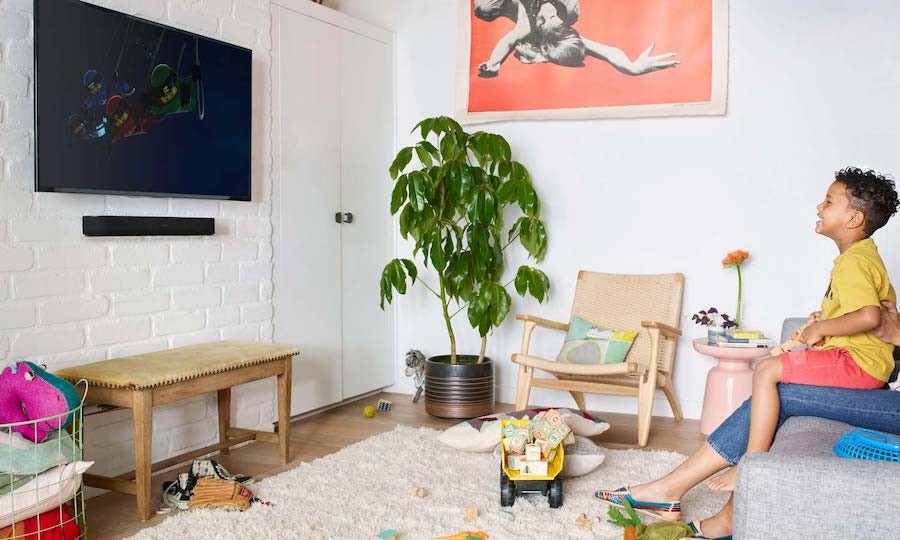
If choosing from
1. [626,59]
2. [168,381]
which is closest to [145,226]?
[168,381]

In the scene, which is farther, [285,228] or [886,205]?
[285,228]

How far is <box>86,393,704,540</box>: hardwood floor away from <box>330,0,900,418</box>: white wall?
1.24ft

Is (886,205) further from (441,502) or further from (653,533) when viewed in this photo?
(441,502)

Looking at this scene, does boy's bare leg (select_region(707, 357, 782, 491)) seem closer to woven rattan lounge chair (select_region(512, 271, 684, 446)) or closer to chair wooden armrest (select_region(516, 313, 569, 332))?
woven rattan lounge chair (select_region(512, 271, 684, 446))

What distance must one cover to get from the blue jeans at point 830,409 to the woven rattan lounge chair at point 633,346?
1.19 meters

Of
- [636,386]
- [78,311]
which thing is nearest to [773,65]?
[636,386]

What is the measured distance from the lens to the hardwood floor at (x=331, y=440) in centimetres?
271

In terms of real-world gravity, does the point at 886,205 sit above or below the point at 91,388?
above

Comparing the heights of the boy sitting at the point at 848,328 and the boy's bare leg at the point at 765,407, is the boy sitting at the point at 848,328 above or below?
above

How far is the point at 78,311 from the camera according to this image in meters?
2.85

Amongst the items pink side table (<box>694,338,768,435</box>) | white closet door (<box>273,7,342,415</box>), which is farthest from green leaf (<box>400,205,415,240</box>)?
pink side table (<box>694,338,768,435</box>)

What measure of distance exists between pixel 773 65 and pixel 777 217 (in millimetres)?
703

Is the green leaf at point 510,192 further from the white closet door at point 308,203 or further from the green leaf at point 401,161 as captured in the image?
the white closet door at point 308,203

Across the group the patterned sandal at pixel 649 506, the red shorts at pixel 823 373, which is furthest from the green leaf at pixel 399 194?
the red shorts at pixel 823 373
